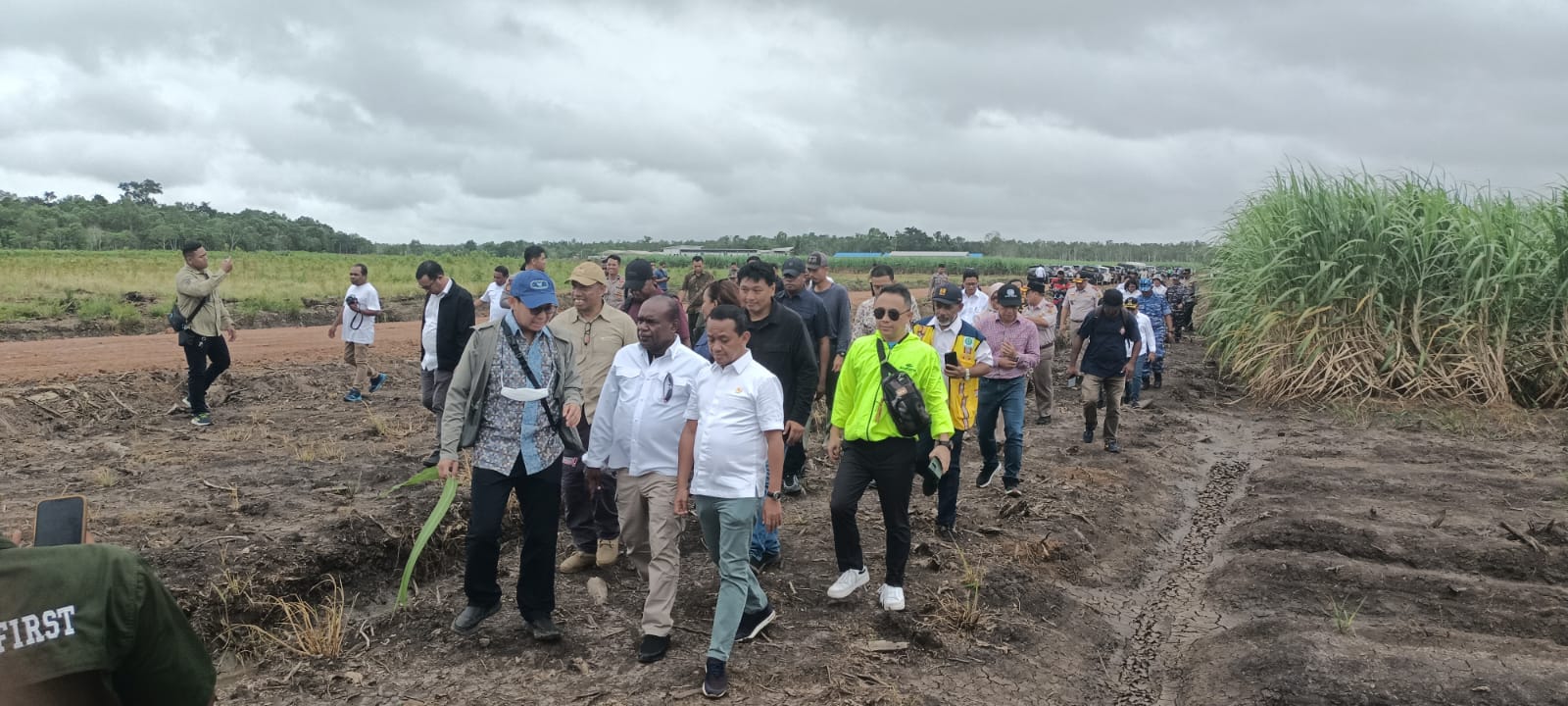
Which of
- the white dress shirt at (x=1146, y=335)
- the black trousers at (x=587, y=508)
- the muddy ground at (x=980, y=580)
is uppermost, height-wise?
the white dress shirt at (x=1146, y=335)

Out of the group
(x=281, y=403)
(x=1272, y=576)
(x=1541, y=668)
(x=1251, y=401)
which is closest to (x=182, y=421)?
(x=281, y=403)

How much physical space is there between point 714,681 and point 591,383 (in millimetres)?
Answer: 2062

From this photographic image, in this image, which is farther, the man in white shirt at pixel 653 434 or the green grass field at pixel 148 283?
the green grass field at pixel 148 283

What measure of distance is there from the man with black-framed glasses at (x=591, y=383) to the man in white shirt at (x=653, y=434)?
0.67 metres

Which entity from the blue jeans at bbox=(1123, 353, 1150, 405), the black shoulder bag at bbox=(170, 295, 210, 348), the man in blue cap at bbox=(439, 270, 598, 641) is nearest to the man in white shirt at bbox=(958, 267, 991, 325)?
the blue jeans at bbox=(1123, 353, 1150, 405)

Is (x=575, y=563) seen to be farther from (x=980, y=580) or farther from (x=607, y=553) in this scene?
(x=980, y=580)

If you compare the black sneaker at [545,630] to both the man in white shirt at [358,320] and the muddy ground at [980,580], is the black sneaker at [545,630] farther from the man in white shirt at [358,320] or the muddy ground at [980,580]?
the man in white shirt at [358,320]

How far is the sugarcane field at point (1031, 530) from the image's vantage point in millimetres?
4605

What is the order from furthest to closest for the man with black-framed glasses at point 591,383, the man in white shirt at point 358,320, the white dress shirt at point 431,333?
the man in white shirt at point 358,320 → the white dress shirt at point 431,333 → the man with black-framed glasses at point 591,383

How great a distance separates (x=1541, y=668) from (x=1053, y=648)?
2178 millimetres

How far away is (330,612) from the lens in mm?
4855

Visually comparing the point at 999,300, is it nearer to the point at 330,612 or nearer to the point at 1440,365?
the point at 330,612

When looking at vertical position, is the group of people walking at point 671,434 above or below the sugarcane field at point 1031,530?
above

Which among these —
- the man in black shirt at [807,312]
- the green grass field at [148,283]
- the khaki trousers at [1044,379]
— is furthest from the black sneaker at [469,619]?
the green grass field at [148,283]
